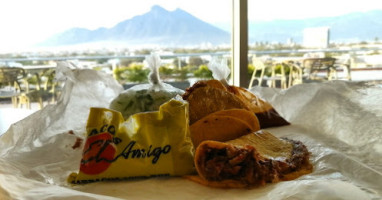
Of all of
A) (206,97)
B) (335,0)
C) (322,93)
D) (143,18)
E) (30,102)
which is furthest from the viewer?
(143,18)

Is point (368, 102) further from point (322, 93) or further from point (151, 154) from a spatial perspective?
point (151, 154)

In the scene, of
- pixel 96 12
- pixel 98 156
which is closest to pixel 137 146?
pixel 98 156

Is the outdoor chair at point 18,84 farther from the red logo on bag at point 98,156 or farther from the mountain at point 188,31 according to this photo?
the red logo on bag at point 98,156

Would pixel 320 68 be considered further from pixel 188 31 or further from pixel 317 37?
pixel 188 31

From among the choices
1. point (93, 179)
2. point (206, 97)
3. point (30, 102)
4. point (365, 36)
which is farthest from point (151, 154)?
point (365, 36)

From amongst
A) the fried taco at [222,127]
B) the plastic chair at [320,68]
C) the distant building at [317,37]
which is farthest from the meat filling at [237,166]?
the distant building at [317,37]

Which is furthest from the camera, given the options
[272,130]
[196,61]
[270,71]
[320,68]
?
[270,71]

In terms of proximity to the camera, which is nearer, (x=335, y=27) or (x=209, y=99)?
(x=209, y=99)
